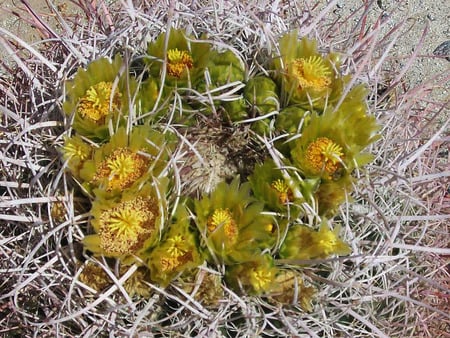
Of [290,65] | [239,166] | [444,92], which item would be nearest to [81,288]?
[239,166]

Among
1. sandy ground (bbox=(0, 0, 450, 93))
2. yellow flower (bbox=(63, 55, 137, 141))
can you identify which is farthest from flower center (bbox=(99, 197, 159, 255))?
sandy ground (bbox=(0, 0, 450, 93))

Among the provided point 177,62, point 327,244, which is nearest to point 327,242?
point 327,244

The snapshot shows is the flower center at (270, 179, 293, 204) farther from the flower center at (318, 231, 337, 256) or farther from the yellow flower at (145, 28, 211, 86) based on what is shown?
the yellow flower at (145, 28, 211, 86)

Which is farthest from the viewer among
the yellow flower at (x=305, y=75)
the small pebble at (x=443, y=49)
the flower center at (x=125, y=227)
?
the small pebble at (x=443, y=49)

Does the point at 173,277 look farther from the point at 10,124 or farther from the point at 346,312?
the point at 10,124

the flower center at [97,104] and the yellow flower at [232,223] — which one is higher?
the flower center at [97,104]

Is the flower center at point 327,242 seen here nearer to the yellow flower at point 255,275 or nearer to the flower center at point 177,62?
the yellow flower at point 255,275

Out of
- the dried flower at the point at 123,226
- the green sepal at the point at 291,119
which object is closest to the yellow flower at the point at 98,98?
the dried flower at the point at 123,226
